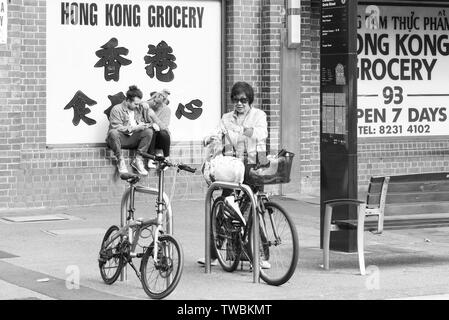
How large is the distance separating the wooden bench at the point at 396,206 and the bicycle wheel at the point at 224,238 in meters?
0.91

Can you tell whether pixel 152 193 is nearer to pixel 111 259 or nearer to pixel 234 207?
pixel 111 259

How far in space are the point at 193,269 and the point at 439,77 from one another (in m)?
9.43

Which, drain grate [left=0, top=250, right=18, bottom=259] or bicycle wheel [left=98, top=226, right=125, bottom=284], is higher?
bicycle wheel [left=98, top=226, right=125, bottom=284]

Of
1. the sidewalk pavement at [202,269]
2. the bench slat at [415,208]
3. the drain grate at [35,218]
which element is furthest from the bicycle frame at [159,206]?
the drain grate at [35,218]

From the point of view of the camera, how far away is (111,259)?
9.74 m

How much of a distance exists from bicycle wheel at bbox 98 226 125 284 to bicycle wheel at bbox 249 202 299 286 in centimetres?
122

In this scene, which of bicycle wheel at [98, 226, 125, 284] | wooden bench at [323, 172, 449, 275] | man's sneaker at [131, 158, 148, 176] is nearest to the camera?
bicycle wheel at [98, 226, 125, 284]

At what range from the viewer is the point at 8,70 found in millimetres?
14781

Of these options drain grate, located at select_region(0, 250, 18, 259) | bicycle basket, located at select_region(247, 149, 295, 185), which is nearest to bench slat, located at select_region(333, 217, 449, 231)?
bicycle basket, located at select_region(247, 149, 295, 185)

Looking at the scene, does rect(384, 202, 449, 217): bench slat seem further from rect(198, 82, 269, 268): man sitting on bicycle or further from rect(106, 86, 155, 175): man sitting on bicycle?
rect(106, 86, 155, 175): man sitting on bicycle

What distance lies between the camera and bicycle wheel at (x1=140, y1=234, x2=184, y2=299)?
28.6 feet

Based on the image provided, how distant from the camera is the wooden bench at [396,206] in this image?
34.7ft

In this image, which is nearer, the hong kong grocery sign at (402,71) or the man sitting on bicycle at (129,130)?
the man sitting on bicycle at (129,130)

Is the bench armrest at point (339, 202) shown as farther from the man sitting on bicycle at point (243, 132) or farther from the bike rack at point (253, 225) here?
the bike rack at point (253, 225)
